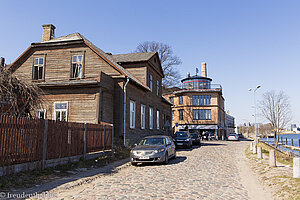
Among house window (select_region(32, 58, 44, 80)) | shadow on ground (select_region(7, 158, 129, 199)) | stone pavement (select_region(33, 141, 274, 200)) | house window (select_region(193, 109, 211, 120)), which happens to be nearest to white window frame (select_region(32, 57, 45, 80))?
house window (select_region(32, 58, 44, 80))

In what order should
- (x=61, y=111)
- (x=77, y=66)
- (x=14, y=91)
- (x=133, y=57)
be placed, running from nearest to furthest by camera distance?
(x=14, y=91) → (x=61, y=111) → (x=77, y=66) → (x=133, y=57)

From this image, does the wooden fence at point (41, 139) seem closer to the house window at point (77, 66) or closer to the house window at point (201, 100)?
the house window at point (77, 66)

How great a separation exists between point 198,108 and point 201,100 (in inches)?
79.1

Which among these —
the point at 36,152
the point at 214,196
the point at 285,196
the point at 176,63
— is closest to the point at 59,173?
the point at 36,152

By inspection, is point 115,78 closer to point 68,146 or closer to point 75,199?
point 68,146

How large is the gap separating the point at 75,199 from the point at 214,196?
3666 millimetres

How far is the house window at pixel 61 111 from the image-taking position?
1927 centimetres

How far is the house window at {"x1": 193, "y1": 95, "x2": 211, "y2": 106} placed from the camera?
5666 centimetres

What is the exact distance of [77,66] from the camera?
21.1 m

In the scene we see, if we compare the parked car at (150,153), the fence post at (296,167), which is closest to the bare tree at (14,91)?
the parked car at (150,153)

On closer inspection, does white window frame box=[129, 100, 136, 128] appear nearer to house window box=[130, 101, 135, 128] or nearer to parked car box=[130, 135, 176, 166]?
house window box=[130, 101, 135, 128]

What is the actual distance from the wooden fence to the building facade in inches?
1696

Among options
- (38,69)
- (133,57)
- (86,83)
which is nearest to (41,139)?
(86,83)

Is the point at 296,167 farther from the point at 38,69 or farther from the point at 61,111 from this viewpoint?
the point at 38,69
